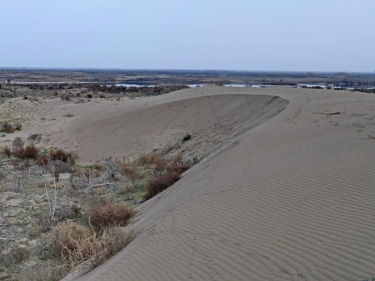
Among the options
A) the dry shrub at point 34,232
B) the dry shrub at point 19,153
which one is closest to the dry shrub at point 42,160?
the dry shrub at point 19,153

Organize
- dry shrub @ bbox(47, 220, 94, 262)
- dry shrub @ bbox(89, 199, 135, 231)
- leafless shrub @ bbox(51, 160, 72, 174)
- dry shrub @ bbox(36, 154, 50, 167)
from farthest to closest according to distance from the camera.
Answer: dry shrub @ bbox(36, 154, 50, 167) < leafless shrub @ bbox(51, 160, 72, 174) < dry shrub @ bbox(89, 199, 135, 231) < dry shrub @ bbox(47, 220, 94, 262)

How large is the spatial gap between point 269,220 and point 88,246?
287 cm

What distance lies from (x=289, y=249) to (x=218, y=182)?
373 cm

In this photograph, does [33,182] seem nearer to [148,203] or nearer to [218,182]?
[148,203]

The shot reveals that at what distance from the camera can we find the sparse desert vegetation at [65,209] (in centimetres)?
675

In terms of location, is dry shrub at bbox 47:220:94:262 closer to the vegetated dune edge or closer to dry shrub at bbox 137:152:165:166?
the vegetated dune edge

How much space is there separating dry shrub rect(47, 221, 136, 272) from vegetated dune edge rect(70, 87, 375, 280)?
0.36 meters

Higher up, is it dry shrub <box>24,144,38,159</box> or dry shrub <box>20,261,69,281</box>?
dry shrub <box>20,261,69,281</box>

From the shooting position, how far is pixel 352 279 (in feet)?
12.6

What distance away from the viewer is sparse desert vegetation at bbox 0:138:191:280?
6.75 m

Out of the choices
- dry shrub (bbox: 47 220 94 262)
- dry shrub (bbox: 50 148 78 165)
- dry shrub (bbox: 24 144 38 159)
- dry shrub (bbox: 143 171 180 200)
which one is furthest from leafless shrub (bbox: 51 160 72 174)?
dry shrub (bbox: 47 220 94 262)

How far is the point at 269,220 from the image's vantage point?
5746 millimetres

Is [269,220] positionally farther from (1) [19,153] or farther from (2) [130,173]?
(1) [19,153]

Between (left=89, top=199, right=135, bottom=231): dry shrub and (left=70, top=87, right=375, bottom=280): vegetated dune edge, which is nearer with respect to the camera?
(left=70, top=87, right=375, bottom=280): vegetated dune edge
